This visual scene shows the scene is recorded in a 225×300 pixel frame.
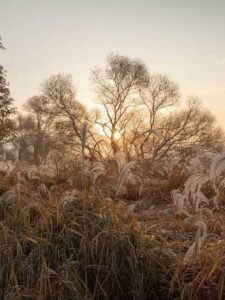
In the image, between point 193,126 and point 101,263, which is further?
point 193,126

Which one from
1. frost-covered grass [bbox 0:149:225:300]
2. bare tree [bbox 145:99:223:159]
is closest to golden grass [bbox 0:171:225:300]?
frost-covered grass [bbox 0:149:225:300]

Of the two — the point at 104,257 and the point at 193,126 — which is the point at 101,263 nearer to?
the point at 104,257

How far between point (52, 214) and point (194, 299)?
1.47 meters

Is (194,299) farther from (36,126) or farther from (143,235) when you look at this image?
(36,126)

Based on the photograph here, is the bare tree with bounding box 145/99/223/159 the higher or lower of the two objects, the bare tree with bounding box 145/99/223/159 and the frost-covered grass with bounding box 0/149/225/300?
the higher

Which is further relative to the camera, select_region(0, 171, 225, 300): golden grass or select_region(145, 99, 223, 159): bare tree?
select_region(145, 99, 223, 159): bare tree

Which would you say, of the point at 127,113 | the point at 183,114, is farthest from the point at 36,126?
the point at 183,114

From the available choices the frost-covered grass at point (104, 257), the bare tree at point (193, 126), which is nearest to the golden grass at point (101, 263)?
the frost-covered grass at point (104, 257)

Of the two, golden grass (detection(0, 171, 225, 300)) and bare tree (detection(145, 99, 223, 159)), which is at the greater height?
bare tree (detection(145, 99, 223, 159))

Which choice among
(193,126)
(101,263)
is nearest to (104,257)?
(101,263)

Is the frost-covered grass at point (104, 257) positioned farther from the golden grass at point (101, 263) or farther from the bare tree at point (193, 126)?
the bare tree at point (193, 126)

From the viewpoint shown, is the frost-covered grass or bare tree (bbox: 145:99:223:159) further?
bare tree (bbox: 145:99:223:159)

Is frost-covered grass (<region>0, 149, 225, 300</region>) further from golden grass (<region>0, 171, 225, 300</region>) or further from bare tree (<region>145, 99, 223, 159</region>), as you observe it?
bare tree (<region>145, 99, 223, 159</region>)

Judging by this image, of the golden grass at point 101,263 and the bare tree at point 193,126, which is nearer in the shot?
the golden grass at point 101,263
